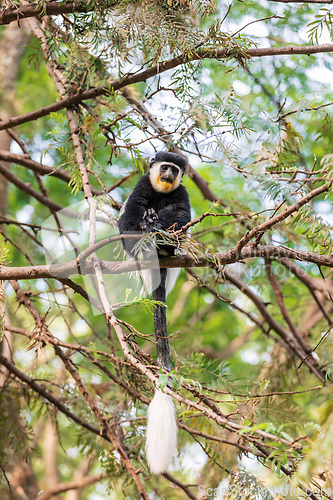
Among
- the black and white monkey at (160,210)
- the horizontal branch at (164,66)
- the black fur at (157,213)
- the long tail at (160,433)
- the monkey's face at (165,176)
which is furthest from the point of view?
the monkey's face at (165,176)

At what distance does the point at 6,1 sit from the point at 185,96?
35.1 inches

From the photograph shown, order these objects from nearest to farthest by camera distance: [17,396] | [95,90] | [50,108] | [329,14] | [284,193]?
[284,193], [329,14], [95,90], [50,108], [17,396]

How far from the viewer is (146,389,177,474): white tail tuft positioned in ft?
4.52

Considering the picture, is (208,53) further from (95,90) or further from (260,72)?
(260,72)

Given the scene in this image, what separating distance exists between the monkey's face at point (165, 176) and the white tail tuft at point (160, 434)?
A: 1.56m

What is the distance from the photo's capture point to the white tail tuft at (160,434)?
54.3 inches

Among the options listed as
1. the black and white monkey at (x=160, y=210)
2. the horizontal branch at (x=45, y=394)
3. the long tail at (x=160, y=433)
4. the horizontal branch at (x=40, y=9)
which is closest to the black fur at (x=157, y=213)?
the black and white monkey at (x=160, y=210)

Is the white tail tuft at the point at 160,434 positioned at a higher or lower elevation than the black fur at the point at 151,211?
lower

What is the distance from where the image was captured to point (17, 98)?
4.48m

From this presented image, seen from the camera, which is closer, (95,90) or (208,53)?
(208,53)

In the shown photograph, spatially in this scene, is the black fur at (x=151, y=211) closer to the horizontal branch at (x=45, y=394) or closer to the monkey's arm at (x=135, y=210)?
the monkey's arm at (x=135, y=210)

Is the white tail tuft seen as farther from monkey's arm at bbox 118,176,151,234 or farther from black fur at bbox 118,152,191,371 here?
monkey's arm at bbox 118,176,151,234

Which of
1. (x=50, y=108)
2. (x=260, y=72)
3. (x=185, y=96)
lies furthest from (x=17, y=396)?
(x=260, y=72)

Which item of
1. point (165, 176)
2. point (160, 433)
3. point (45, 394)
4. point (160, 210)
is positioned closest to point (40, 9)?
point (165, 176)
